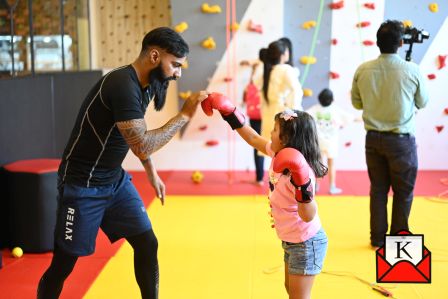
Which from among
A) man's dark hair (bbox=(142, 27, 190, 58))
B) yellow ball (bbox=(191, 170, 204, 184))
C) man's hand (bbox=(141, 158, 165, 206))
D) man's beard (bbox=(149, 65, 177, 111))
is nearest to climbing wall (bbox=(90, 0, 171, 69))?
yellow ball (bbox=(191, 170, 204, 184))

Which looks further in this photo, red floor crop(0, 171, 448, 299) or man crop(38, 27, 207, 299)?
red floor crop(0, 171, 448, 299)

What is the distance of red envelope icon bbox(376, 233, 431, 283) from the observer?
Result: 9.42ft

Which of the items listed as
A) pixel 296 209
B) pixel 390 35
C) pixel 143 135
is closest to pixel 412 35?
pixel 390 35

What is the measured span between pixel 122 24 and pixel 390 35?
3.68m

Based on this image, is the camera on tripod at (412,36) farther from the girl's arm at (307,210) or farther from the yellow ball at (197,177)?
the yellow ball at (197,177)

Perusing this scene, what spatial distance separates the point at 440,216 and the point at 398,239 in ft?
6.90

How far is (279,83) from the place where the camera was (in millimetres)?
4934

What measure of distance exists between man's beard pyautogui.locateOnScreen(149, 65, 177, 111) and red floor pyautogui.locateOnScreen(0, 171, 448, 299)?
1.31 m

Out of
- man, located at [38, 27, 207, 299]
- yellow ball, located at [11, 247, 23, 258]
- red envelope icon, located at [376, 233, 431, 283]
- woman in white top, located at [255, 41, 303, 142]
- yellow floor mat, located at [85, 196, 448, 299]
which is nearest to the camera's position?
man, located at [38, 27, 207, 299]

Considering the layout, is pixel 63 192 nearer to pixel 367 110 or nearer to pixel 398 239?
pixel 398 239

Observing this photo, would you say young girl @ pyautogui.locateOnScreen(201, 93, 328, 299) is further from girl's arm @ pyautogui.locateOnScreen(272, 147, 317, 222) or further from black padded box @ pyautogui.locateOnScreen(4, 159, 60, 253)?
black padded box @ pyautogui.locateOnScreen(4, 159, 60, 253)

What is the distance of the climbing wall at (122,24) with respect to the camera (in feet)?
20.9

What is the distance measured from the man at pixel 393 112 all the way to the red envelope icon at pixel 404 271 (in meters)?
0.72

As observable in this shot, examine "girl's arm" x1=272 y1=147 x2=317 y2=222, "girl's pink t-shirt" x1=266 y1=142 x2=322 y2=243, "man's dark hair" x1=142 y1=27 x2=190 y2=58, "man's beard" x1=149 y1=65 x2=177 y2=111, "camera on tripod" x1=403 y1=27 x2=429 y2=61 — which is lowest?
"girl's pink t-shirt" x1=266 y1=142 x2=322 y2=243
